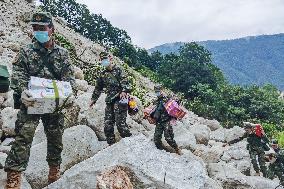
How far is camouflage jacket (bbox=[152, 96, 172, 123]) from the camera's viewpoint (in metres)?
10.5

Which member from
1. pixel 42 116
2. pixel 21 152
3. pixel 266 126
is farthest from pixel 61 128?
pixel 266 126

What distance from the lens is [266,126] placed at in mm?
31750

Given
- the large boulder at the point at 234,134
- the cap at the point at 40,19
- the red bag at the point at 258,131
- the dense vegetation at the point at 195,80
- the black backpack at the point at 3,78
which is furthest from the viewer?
the dense vegetation at the point at 195,80

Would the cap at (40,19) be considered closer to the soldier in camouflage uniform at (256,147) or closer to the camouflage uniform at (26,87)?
the camouflage uniform at (26,87)

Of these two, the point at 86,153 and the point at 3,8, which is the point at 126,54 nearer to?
the point at 3,8

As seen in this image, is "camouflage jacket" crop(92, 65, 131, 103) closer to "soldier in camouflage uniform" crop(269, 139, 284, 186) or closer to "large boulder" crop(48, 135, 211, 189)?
"large boulder" crop(48, 135, 211, 189)

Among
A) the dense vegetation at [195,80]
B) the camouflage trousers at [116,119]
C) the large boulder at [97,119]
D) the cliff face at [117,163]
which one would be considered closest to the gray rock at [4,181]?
the cliff face at [117,163]

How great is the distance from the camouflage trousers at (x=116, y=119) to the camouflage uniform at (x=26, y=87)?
3.11 metres

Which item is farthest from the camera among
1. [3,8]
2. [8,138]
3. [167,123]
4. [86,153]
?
[3,8]

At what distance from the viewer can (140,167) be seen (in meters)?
6.54

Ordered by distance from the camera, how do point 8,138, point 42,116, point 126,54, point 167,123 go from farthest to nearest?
point 126,54
point 167,123
point 8,138
point 42,116

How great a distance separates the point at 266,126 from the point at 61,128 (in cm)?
2753

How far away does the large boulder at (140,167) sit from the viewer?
6273 mm

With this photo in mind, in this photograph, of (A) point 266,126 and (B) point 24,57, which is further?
(A) point 266,126
